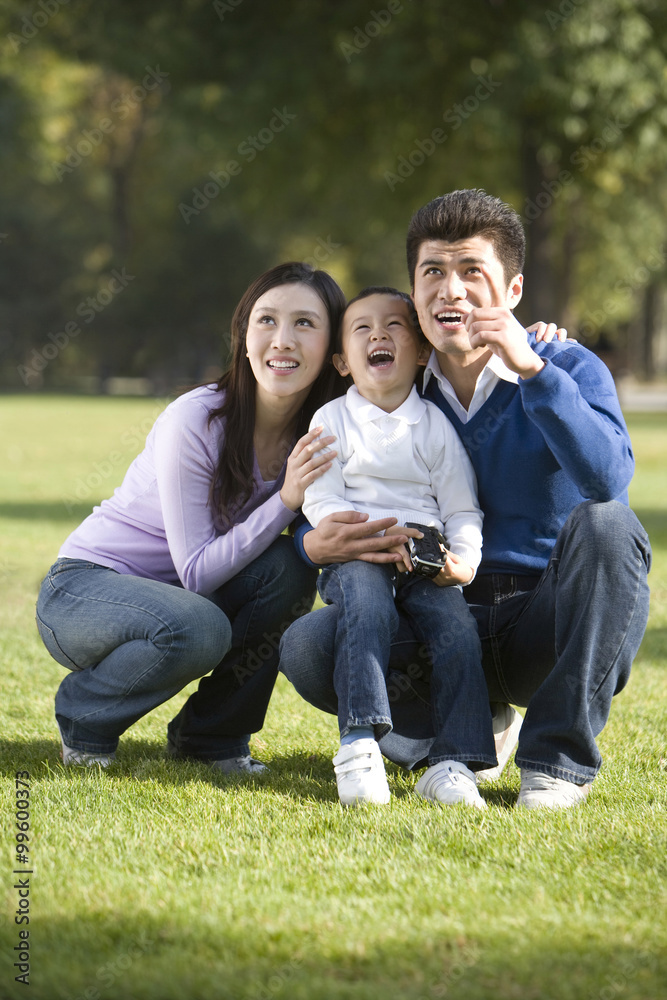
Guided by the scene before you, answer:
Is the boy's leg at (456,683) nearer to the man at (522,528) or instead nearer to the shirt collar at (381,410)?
the man at (522,528)

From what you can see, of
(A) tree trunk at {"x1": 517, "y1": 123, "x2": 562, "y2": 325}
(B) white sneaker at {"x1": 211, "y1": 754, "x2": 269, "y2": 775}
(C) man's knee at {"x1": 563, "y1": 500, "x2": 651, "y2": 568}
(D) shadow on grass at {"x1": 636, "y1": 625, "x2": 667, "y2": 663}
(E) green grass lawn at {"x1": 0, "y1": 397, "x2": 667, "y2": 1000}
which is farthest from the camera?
(A) tree trunk at {"x1": 517, "y1": 123, "x2": 562, "y2": 325}

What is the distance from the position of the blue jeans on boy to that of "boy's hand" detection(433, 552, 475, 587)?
0.21 feet

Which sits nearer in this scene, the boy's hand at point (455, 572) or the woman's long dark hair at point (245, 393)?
the boy's hand at point (455, 572)

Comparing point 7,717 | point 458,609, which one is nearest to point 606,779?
point 458,609

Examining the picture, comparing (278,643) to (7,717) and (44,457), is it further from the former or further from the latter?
(44,457)

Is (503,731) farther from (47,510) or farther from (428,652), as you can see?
(47,510)

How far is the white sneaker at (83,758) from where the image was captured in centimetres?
356

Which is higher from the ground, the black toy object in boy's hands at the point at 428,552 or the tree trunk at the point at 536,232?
the tree trunk at the point at 536,232

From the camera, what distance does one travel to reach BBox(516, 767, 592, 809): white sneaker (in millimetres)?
3125

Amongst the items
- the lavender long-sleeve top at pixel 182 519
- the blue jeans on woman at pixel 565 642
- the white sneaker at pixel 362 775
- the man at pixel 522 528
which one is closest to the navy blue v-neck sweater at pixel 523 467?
the man at pixel 522 528

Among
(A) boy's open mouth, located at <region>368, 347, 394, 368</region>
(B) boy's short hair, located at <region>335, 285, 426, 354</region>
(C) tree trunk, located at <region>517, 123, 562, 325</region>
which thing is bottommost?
(A) boy's open mouth, located at <region>368, 347, 394, 368</region>

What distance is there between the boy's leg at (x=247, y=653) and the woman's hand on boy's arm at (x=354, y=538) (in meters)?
0.33

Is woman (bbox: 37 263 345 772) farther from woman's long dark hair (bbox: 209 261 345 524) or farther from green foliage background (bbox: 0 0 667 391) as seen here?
green foliage background (bbox: 0 0 667 391)

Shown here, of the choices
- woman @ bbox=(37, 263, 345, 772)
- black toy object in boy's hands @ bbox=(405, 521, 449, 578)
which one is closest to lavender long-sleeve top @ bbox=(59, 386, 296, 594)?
woman @ bbox=(37, 263, 345, 772)
